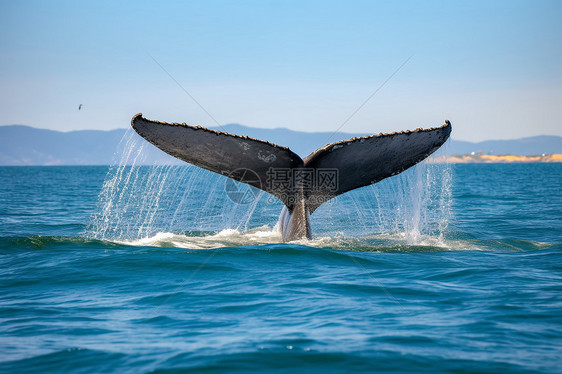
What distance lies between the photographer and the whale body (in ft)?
21.3

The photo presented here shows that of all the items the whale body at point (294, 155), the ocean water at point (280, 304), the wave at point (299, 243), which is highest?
the whale body at point (294, 155)

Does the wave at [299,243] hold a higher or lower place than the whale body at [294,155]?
lower

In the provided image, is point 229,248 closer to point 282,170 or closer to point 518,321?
point 282,170

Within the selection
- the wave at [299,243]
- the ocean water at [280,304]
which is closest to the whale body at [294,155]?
the ocean water at [280,304]

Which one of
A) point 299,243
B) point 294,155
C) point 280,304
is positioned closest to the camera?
point 280,304

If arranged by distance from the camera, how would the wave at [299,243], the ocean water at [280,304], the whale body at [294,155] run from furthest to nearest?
the wave at [299,243], the whale body at [294,155], the ocean water at [280,304]

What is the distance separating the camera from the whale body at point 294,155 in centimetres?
650

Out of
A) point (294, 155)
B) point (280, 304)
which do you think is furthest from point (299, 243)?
point (280, 304)

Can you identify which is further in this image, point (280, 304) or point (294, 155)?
point (294, 155)

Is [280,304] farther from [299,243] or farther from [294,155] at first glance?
[299,243]

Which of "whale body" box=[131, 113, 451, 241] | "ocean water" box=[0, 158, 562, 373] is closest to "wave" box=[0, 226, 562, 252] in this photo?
"ocean water" box=[0, 158, 562, 373]

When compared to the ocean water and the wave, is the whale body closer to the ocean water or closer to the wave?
the ocean water

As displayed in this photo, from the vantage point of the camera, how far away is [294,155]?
7.18 m

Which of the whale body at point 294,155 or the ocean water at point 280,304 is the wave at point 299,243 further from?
the whale body at point 294,155
